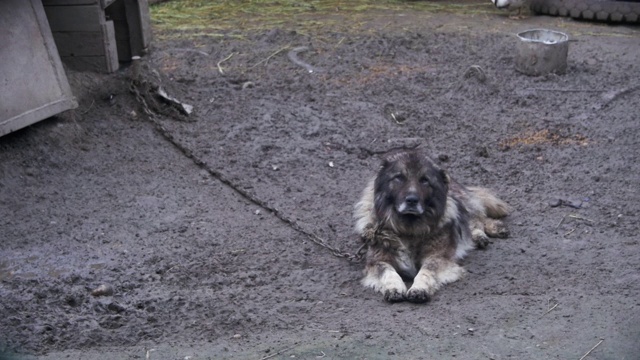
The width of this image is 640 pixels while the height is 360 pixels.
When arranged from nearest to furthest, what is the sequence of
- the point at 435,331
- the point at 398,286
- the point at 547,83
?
the point at 435,331 → the point at 398,286 → the point at 547,83

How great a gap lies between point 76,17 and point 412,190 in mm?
4441

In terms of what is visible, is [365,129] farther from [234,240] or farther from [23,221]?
[23,221]

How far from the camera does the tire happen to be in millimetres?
12758

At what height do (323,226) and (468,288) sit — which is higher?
(468,288)

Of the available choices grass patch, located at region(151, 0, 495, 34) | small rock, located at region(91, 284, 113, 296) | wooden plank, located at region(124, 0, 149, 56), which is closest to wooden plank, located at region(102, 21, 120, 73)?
wooden plank, located at region(124, 0, 149, 56)

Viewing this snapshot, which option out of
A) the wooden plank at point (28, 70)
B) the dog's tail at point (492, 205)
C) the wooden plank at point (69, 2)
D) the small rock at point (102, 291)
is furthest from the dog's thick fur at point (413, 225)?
the wooden plank at point (69, 2)

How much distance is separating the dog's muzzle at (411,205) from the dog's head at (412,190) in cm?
6

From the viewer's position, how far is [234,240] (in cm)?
697

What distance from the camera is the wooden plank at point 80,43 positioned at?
9.19 meters

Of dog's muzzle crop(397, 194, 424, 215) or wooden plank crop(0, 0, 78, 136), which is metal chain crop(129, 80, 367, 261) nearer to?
dog's muzzle crop(397, 194, 424, 215)

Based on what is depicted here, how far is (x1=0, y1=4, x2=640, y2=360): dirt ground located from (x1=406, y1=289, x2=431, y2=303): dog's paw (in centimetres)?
7

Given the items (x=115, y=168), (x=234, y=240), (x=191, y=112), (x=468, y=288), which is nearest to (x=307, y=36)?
(x=191, y=112)

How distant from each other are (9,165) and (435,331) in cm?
419

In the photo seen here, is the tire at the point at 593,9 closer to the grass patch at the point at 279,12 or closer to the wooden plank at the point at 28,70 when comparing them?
the grass patch at the point at 279,12
